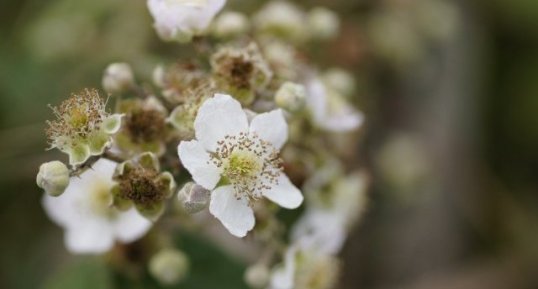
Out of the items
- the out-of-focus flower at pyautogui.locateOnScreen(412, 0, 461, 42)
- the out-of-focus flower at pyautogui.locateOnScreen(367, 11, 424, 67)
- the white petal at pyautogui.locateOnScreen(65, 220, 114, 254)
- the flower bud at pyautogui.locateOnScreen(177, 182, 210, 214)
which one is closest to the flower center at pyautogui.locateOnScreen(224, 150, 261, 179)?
the flower bud at pyautogui.locateOnScreen(177, 182, 210, 214)

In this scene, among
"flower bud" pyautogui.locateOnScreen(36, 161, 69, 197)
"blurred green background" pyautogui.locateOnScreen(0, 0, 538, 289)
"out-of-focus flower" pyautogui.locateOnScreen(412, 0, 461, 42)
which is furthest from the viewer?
"out-of-focus flower" pyautogui.locateOnScreen(412, 0, 461, 42)

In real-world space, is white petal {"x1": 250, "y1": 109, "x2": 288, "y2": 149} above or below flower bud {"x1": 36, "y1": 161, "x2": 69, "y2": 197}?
above

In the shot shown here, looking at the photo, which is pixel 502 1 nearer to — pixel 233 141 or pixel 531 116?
pixel 531 116

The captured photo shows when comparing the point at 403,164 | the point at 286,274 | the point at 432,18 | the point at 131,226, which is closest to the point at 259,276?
the point at 286,274

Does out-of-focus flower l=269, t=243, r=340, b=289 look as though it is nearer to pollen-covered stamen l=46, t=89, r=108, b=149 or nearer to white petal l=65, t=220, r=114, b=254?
white petal l=65, t=220, r=114, b=254

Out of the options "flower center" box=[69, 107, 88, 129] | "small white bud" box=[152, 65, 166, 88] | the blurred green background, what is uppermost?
"flower center" box=[69, 107, 88, 129]

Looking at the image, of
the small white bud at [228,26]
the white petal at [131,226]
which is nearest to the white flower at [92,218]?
the white petal at [131,226]
